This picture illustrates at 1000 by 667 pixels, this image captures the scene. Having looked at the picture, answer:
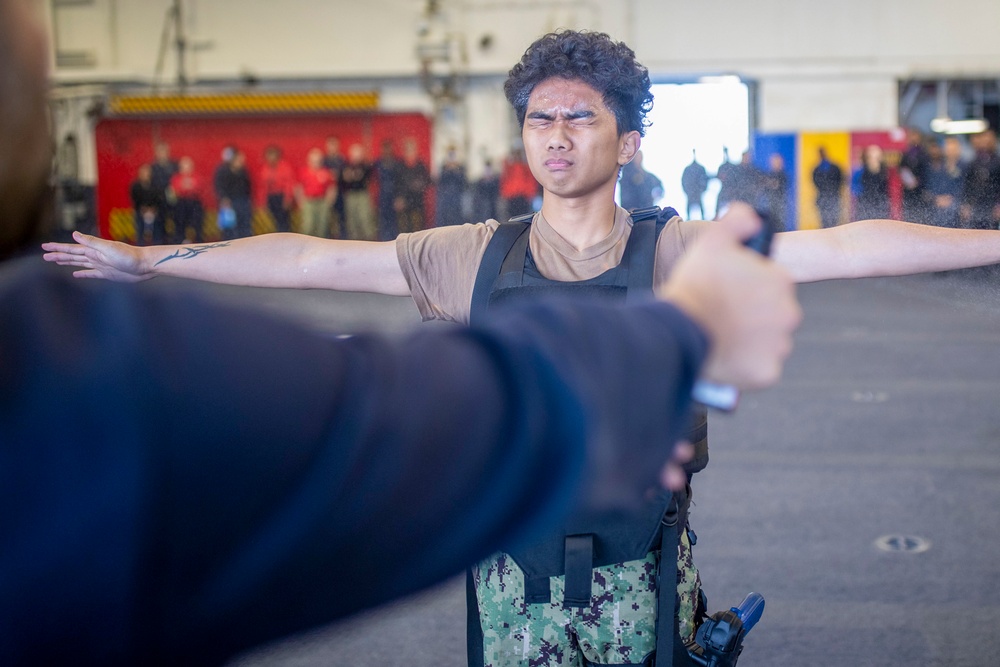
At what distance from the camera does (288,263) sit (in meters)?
1.54

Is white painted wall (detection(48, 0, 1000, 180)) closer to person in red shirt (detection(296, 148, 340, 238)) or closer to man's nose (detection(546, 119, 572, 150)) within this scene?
person in red shirt (detection(296, 148, 340, 238))

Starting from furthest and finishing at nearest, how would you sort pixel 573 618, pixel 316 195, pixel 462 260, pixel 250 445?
pixel 316 195 < pixel 462 260 < pixel 573 618 < pixel 250 445

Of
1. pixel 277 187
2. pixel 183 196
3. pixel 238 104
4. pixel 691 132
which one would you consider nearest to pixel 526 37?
pixel 277 187

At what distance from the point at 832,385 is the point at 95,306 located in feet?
19.1

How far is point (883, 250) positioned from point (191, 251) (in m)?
1.09

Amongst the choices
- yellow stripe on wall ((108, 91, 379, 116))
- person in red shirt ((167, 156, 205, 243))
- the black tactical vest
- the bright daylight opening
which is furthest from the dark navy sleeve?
yellow stripe on wall ((108, 91, 379, 116))

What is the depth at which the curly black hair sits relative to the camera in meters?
1.61

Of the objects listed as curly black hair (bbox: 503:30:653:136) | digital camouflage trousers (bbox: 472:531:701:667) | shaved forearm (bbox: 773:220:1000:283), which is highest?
curly black hair (bbox: 503:30:653:136)

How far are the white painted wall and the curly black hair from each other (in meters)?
12.5

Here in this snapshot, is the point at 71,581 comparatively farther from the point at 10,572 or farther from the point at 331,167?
the point at 331,167

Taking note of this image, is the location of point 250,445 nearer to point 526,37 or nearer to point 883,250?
point 883,250

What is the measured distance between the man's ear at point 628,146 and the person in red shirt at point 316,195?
2.52 meters

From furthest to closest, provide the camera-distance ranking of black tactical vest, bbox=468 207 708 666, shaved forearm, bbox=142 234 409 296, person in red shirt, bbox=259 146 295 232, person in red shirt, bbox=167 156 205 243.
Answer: person in red shirt, bbox=259 146 295 232 → person in red shirt, bbox=167 156 205 243 → shaved forearm, bbox=142 234 409 296 → black tactical vest, bbox=468 207 708 666

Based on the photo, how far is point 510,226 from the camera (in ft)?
5.22
